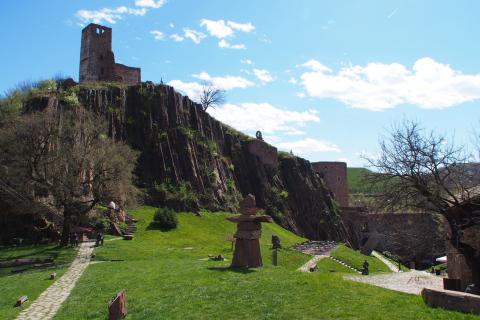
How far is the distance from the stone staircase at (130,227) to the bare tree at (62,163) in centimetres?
335

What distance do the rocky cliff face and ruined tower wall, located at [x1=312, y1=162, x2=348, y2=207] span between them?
49.7ft

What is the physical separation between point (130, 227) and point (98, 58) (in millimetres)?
32886

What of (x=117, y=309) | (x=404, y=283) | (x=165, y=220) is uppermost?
(x=165, y=220)

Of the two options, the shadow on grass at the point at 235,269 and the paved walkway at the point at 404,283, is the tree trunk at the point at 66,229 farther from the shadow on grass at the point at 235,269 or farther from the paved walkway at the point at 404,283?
the paved walkway at the point at 404,283

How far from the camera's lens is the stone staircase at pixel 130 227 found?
35556mm

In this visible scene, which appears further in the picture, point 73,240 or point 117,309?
point 73,240

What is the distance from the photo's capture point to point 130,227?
38844mm

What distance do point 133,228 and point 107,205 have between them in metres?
3.13

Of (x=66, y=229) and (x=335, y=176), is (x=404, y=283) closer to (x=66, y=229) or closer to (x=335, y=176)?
(x=66, y=229)

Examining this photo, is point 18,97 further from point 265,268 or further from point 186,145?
point 265,268

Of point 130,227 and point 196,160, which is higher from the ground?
point 196,160

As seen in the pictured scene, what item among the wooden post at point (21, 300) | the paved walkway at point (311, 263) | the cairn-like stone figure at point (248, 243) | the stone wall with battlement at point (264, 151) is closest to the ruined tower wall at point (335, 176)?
A: the stone wall with battlement at point (264, 151)

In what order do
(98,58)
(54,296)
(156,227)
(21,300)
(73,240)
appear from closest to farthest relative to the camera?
(21,300), (54,296), (73,240), (156,227), (98,58)

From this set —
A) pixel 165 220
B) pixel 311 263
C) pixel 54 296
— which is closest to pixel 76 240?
pixel 165 220
